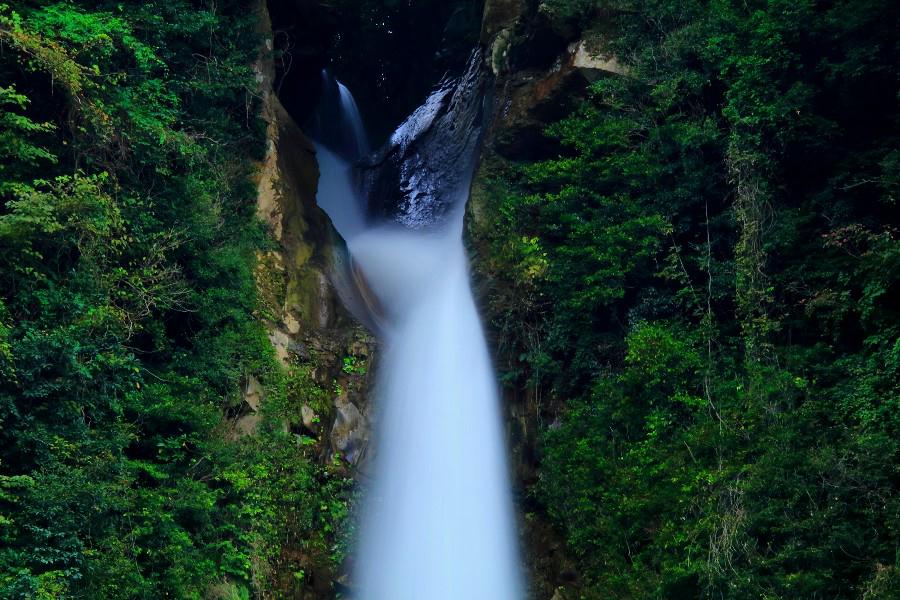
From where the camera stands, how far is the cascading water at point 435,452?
1305 cm

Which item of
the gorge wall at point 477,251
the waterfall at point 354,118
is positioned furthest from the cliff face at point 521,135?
the waterfall at point 354,118

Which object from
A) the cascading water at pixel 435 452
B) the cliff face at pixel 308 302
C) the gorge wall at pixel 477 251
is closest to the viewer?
the cascading water at pixel 435 452

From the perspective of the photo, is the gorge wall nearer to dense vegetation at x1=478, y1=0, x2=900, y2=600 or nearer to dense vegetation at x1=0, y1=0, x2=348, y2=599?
dense vegetation at x1=478, y1=0, x2=900, y2=600

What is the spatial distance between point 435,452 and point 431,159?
1055 centimetres

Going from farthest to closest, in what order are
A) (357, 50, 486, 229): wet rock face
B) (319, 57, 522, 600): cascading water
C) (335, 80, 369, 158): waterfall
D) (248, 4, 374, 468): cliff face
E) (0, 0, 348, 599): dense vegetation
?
(335, 80, 369, 158): waterfall < (357, 50, 486, 229): wet rock face < (248, 4, 374, 468): cliff face < (319, 57, 522, 600): cascading water < (0, 0, 348, 599): dense vegetation

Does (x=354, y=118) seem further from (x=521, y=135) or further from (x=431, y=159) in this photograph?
(x=521, y=135)

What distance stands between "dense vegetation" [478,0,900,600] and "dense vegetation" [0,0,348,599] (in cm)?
473

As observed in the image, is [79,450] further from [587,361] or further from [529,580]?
[587,361]

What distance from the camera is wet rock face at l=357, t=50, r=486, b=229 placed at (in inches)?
829

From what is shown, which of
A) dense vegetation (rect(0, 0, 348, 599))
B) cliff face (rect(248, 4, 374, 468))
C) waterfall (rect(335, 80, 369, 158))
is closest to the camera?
dense vegetation (rect(0, 0, 348, 599))

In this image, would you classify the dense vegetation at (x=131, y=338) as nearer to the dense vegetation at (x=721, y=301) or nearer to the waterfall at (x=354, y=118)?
the dense vegetation at (x=721, y=301)

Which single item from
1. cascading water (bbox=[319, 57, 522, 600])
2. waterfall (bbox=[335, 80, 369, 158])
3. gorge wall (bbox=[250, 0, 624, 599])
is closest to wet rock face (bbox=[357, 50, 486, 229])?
gorge wall (bbox=[250, 0, 624, 599])

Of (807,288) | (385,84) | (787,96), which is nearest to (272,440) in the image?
(807,288)

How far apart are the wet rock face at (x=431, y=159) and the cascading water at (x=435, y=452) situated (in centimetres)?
271
